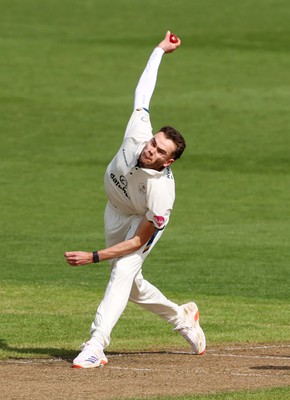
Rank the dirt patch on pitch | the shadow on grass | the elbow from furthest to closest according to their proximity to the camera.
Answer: the shadow on grass
the elbow
the dirt patch on pitch

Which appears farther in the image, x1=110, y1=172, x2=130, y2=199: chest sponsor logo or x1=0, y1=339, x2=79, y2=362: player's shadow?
x1=0, y1=339, x2=79, y2=362: player's shadow

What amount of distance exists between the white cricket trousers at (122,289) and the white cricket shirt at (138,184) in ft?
0.45

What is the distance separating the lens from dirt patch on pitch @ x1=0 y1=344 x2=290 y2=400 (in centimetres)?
947

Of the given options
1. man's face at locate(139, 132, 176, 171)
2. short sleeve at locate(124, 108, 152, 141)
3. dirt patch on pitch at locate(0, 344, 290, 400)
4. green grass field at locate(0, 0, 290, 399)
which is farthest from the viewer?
green grass field at locate(0, 0, 290, 399)

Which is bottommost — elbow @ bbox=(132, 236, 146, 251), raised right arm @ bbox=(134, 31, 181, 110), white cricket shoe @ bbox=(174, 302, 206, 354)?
white cricket shoe @ bbox=(174, 302, 206, 354)

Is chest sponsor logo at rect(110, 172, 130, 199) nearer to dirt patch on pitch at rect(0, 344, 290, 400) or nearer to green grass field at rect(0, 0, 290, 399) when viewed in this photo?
dirt patch on pitch at rect(0, 344, 290, 400)

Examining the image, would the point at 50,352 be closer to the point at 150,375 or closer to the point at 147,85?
the point at 150,375

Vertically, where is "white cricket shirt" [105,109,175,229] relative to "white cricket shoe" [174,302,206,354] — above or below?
above

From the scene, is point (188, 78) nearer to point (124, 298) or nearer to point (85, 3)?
point (85, 3)

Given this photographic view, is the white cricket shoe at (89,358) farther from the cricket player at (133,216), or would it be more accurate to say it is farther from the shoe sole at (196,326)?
the shoe sole at (196,326)

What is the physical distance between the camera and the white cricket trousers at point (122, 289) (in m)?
10.7

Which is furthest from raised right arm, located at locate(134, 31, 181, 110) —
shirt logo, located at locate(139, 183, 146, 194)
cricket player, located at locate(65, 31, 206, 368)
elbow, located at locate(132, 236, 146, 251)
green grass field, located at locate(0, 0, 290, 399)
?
green grass field, located at locate(0, 0, 290, 399)

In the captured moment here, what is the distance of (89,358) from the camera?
1048 cm

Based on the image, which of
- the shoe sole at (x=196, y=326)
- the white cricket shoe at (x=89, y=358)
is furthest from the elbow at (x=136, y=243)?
the shoe sole at (x=196, y=326)
